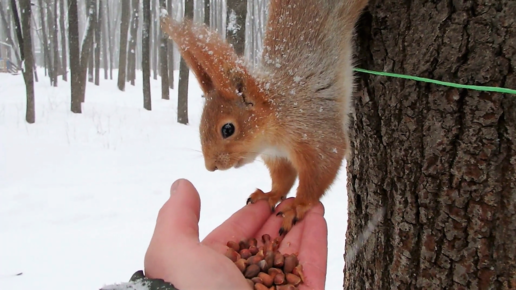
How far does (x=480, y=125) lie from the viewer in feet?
3.39

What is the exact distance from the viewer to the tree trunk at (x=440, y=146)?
101 cm

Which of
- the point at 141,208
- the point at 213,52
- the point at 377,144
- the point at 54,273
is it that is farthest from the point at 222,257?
the point at 141,208

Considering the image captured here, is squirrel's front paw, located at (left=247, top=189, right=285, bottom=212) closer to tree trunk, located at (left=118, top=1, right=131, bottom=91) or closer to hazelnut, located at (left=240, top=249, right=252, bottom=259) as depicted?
hazelnut, located at (left=240, top=249, right=252, bottom=259)

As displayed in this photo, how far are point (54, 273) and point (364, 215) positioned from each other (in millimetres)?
2119

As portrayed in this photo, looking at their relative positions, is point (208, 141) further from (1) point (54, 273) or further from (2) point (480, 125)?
(1) point (54, 273)

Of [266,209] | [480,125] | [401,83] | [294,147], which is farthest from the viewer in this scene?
[266,209]

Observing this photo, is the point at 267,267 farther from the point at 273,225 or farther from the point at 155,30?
the point at 155,30

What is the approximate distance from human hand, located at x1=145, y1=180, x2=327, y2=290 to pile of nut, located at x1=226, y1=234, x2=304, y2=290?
0.04 meters

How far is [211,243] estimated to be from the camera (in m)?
1.44

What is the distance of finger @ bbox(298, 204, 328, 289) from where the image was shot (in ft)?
4.20

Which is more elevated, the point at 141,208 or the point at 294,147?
the point at 294,147

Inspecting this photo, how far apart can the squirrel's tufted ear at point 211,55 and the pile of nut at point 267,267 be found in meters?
0.57

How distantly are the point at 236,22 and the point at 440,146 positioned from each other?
13.9ft

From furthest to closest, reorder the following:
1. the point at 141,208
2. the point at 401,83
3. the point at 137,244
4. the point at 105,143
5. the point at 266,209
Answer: the point at 105,143 < the point at 141,208 < the point at 137,244 < the point at 266,209 < the point at 401,83
